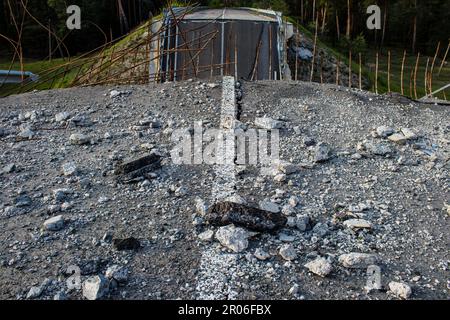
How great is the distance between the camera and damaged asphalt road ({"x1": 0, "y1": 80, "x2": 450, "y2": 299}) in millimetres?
2373

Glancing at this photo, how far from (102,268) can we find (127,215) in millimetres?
513

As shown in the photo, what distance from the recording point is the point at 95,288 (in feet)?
7.33

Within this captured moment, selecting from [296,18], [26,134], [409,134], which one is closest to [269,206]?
[409,134]

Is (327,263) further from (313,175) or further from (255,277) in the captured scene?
(313,175)

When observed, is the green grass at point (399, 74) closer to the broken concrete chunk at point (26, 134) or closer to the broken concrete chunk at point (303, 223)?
the broken concrete chunk at point (26, 134)

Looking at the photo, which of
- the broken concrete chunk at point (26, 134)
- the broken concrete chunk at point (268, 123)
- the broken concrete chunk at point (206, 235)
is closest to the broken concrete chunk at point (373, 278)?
the broken concrete chunk at point (206, 235)

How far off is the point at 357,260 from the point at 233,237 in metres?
0.69

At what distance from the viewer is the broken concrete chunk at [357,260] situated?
247cm

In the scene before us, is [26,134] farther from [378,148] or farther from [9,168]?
[378,148]

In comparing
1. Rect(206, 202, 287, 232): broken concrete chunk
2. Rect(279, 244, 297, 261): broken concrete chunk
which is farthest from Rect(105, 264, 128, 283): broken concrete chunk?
Rect(279, 244, 297, 261): broken concrete chunk

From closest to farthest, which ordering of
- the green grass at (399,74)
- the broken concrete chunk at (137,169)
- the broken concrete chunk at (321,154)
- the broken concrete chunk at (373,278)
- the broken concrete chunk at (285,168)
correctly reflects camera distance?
the broken concrete chunk at (373,278), the broken concrete chunk at (137,169), the broken concrete chunk at (285,168), the broken concrete chunk at (321,154), the green grass at (399,74)

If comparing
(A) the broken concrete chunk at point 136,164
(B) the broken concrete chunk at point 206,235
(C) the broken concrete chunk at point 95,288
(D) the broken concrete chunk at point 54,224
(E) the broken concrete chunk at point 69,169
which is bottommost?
(C) the broken concrete chunk at point 95,288
